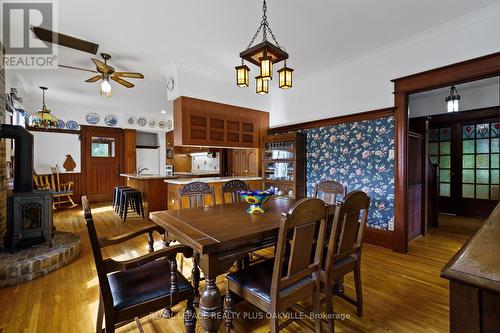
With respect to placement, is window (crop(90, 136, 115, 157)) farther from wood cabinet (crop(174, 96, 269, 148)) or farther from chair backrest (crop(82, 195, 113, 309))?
chair backrest (crop(82, 195, 113, 309))

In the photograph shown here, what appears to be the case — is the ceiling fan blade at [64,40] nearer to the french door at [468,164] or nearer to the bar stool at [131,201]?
the bar stool at [131,201]

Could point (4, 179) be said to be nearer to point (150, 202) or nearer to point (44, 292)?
point (44, 292)

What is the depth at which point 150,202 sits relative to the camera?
483cm

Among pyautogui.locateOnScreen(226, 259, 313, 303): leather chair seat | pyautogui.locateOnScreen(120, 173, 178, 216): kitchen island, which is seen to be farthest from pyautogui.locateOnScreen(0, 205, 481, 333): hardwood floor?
pyautogui.locateOnScreen(120, 173, 178, 216): kitchen island

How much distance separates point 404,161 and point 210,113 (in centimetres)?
312

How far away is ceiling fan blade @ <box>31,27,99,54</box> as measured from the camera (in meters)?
2.71

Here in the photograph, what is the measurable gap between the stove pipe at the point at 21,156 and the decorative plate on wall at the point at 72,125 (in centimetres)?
428

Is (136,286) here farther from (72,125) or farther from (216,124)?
(72,125)

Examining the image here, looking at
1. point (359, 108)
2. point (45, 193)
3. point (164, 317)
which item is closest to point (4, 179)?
point (45, 193)

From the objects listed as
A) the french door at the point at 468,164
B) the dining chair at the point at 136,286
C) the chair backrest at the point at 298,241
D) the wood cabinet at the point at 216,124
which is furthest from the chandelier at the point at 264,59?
the french door at the point at 468,164

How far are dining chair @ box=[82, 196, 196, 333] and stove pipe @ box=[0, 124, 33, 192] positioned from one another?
7.24 feet

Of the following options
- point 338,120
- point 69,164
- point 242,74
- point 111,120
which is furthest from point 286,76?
point 69,164

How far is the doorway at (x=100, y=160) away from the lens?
6.70m

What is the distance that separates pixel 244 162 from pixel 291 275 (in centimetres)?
429
